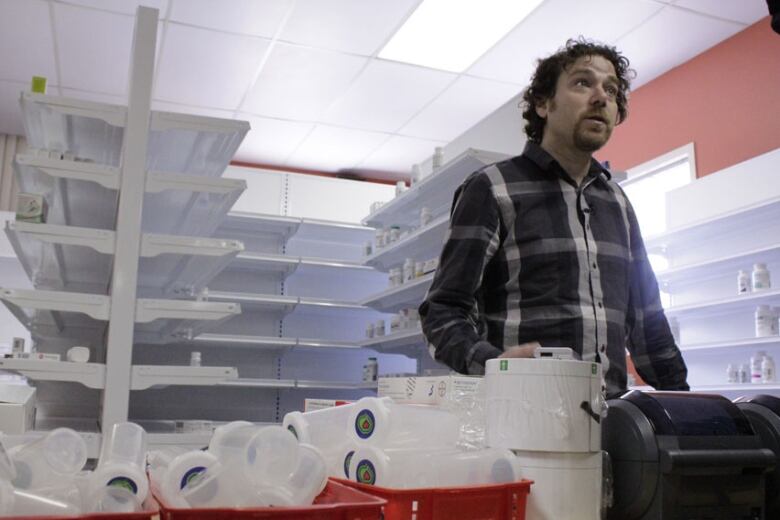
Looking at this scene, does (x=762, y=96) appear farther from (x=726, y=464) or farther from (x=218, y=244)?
(x=726, y=464)

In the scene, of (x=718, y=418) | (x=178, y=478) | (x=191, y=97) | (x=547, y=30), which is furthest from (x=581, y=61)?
(x=191, y=97)

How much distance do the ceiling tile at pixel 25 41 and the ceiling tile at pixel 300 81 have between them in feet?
4.86

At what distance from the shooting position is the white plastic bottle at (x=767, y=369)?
14.7 ft

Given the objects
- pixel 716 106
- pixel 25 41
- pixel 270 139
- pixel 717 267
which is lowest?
pixel 717 267

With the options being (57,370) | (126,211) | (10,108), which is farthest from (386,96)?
(57,370)

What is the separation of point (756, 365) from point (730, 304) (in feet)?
1.29

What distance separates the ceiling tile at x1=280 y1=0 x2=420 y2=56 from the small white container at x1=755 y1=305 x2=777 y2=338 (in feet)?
9.10

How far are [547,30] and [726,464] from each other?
14.8 feet

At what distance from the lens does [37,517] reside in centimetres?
68

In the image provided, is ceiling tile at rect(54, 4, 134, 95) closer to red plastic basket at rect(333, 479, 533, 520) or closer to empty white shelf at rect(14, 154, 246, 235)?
empty white shelf at rect(14, 154, 246, 235)

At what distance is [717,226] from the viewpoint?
4949mm

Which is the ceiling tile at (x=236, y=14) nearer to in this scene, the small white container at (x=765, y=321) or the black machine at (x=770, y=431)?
the small white container at (x=765, y=321)

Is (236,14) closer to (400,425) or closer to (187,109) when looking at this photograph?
(187,109)

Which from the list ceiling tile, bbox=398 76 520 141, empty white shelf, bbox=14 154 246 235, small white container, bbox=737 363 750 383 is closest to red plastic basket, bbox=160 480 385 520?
empty white shelf, bbox=14 154 246 235
